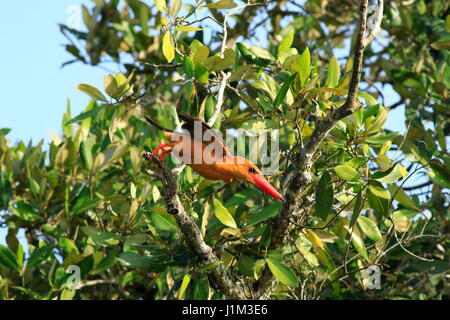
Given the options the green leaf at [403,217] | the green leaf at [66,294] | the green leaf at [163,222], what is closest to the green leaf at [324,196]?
the green leaf at [163,222]

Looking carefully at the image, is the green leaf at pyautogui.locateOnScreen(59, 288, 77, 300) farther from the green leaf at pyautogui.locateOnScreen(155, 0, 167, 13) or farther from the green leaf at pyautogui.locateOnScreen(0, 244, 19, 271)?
the green leaf at pyautogui.locateOnScreen(155, 0, 167, 13)

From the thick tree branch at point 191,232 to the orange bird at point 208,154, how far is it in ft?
0.37

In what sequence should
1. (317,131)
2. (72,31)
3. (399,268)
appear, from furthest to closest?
(72,31)
(399,268)
(317,131)

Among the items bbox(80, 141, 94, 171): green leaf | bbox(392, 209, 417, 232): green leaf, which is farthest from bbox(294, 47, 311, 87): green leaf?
bbox(80, 141, 94, 171): green leaf

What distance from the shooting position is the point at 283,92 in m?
3.19

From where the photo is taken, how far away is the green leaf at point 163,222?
3.29 m

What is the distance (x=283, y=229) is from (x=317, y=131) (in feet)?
2.01

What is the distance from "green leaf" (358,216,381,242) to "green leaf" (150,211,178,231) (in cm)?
100

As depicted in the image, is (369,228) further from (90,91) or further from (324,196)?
(90,91)

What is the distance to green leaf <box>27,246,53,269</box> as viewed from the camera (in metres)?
4.36

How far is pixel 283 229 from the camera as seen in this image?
3406 mm

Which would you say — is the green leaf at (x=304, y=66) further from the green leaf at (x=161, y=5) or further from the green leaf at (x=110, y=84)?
the green leaf at (x=110, y=84)
